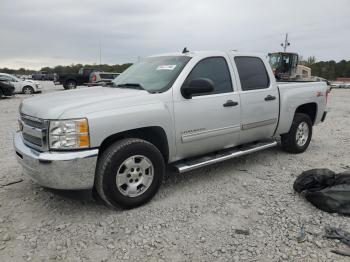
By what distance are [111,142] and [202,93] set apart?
1390mm

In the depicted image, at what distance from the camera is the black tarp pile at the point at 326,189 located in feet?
11.6

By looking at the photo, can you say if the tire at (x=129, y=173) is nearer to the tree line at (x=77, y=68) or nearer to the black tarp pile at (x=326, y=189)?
the black tarp pile at (x=326, y=189)

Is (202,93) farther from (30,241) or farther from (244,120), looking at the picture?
(30,241)

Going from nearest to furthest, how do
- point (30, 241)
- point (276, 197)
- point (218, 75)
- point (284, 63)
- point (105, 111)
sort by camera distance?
point (30, 241)
point (105, 111)
point (276, 197)
point (218, 75)
point (284, 63)

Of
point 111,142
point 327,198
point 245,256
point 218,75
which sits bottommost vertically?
point 245,256

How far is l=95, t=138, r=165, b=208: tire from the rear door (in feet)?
5.46

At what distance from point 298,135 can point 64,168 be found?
4427mm

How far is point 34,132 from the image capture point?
3.44 metres

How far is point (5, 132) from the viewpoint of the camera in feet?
26.2

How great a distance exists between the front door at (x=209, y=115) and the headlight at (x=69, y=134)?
3.87 ft

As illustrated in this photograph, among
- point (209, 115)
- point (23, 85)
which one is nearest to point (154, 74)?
point (209, 115)

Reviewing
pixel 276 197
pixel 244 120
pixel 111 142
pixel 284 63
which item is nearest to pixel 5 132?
pixel 111 142

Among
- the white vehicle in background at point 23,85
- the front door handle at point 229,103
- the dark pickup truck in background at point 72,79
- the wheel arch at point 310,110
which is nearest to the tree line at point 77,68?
the dark pickup truck in background at point 72,79

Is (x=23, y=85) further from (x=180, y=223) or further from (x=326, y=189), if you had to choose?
(x=326, y=189)
